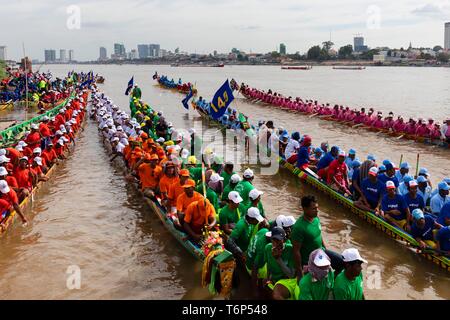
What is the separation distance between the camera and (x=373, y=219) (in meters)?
9.55

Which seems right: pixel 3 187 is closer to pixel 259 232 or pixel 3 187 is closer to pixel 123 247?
pixel 123 247

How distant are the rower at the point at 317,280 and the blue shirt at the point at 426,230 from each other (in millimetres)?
3904

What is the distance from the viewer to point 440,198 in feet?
27.9

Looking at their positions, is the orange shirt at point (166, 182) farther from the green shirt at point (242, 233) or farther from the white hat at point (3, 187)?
the white hat at point (3, 187)

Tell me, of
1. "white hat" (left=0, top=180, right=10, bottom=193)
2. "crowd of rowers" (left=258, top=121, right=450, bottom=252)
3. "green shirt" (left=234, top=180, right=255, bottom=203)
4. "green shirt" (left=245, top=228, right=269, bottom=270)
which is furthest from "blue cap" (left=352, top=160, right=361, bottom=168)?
"white hat" (left=0, top=180, right=10, bottom=193)

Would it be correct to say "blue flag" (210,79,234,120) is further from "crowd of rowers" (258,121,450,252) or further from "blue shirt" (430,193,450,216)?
"blue shirt" (430,193,450,216)

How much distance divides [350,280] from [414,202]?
4547mm

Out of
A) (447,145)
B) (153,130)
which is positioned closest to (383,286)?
(153,130)

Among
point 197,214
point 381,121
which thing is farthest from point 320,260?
point 381,121

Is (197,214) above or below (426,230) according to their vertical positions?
above

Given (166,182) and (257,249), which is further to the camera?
(166,182)

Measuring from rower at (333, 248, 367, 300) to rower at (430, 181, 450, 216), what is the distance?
14.9 ft

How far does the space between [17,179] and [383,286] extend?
27.2 feet

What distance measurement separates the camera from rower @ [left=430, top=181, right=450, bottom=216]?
8359mm
